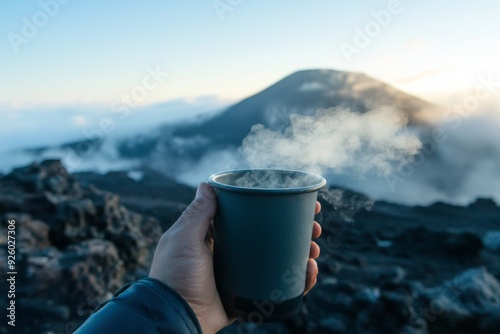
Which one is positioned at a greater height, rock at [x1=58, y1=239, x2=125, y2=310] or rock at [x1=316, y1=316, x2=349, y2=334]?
rock at [x1=58, y1=239, x2=125, y2=310]

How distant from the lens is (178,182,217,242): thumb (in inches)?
73.3

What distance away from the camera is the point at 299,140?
9.62ft

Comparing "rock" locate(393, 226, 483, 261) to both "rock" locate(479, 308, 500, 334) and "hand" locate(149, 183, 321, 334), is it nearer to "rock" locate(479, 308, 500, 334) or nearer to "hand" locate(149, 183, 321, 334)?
"rock" locate(479, 308, 500, 334)

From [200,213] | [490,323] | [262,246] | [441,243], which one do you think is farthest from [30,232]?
[441,243]

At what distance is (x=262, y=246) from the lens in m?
1.74

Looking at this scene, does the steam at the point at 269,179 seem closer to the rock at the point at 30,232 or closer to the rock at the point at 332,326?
the rock at the point at 332,326

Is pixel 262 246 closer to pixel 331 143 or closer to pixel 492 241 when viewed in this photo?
pixel 331 143

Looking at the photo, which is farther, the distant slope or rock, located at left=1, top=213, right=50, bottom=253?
the distant slope

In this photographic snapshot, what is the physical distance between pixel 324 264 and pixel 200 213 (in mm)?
4976

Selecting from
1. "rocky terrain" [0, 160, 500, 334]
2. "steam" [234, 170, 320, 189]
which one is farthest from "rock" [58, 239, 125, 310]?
"steam" [234, 170, 320, 189]

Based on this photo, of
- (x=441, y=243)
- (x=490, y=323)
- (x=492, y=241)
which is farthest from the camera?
(x=492, y=241)

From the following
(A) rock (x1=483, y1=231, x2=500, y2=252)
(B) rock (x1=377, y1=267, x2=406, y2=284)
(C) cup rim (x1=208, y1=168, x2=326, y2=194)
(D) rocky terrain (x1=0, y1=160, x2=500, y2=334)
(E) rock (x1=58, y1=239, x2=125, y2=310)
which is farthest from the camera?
(A) rock (x1=483, y1=231, x2=500, y2=252)

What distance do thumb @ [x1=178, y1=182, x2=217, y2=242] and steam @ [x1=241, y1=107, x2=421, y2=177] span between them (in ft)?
2.54

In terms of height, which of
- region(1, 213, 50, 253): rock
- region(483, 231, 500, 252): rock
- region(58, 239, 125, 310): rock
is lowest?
region(483, 231, 500, 252): rock
